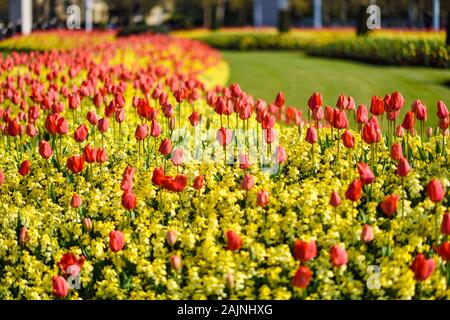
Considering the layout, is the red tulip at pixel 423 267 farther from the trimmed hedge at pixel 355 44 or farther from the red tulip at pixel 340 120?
the trimmed hedge at pixel 355 44

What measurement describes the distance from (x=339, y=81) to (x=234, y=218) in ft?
39.8

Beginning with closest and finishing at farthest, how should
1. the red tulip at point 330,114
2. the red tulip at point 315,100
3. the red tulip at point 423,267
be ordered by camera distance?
the red tulip at point 423,267 → the red tulip at point 330,114 → the red tulip at point 315,100

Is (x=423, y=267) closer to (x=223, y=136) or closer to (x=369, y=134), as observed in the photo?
(x=369, y=134)

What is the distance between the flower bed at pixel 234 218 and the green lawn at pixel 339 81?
559cm

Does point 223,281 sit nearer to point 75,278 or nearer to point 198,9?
point 75,278

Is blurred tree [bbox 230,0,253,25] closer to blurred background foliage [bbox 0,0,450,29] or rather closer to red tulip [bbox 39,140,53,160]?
blurred background foliage [bbox 0,0,450,29]

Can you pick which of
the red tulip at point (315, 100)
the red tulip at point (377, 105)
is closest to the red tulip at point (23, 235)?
the red tulip at point (315, 100)

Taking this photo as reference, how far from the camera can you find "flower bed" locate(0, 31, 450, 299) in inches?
160

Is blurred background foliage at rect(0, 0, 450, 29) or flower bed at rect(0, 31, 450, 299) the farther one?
blurred background foliage at rect(0, 0, 450, 29)

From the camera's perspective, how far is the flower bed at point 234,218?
4059 mm

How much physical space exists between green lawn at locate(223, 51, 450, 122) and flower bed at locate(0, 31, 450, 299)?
5586 mm

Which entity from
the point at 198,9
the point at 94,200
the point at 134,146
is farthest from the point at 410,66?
the point at 198,9

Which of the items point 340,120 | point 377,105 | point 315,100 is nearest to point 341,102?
point 315,100

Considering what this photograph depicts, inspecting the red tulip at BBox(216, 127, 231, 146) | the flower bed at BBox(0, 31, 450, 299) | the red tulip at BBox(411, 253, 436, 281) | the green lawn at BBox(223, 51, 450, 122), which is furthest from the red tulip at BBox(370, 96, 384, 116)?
the green lawn at BBox(223, 51, 450, 122)
